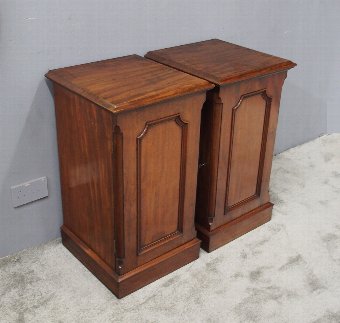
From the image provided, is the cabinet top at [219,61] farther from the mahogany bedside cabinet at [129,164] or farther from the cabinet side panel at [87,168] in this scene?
the cabinet side panel at [87,168]

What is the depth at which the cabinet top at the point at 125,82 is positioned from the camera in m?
1.56

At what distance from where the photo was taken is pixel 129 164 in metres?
1.64

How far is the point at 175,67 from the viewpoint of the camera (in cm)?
189

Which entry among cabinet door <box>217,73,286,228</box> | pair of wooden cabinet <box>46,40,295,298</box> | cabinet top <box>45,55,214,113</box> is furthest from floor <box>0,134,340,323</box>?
cabinet top <box>45,55,214,113</box>

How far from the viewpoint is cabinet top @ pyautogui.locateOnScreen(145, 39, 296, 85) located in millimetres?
1814

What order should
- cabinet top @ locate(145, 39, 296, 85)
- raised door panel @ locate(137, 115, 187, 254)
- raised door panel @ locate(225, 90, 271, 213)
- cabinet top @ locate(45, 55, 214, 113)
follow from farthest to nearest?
1. raised door panel @ locate(225, 90, 271, 213)
2. cabinet top @ locate(145, 39, 296, 85)
3. raised door panel @ locate(137, 115, 187, 254)
4. cabinet top @ locate(45, 55, 214, 113)

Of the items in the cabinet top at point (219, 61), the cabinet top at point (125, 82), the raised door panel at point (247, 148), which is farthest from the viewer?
A: the raised door panel at point (247, 148)

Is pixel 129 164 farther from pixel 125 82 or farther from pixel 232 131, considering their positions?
pixel 232 131

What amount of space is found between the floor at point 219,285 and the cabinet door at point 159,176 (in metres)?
0.14

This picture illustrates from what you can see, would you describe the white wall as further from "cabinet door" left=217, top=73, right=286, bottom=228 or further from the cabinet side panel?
"cabinet door" left=217, top=73, right=286, bottom=228

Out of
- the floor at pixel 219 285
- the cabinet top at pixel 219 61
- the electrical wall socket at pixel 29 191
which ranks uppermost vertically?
the cabinet top at pixel 219 61

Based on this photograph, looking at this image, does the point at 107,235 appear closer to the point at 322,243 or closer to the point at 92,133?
the point at 92,133

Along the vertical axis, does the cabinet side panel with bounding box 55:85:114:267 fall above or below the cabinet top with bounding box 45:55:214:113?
below

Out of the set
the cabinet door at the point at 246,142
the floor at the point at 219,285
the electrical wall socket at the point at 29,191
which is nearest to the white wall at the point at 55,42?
the electrical wall socket at the point at 29,191
